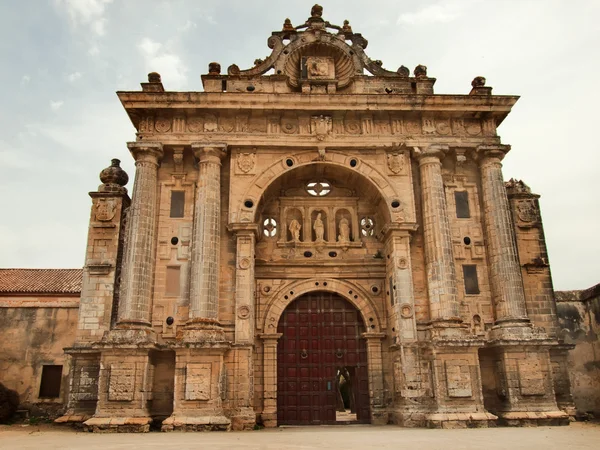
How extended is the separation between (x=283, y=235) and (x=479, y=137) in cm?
→ 750

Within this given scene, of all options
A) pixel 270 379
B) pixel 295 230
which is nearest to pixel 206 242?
pixel 295 230

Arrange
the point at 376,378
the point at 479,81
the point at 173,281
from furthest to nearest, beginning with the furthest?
the point at 479,81, the point at 376,378, the point at 173,281

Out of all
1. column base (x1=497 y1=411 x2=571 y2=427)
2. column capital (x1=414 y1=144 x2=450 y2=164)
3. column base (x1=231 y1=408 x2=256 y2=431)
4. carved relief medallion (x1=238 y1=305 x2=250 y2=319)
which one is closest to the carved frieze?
carved relief medallion (x1=238 y1=305 x2=250 y2=319)

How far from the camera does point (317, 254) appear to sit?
18.3 metres

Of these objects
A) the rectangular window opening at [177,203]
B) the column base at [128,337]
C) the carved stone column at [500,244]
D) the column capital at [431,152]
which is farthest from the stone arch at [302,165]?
the column base at [128,337]

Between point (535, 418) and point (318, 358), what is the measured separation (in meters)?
6.60

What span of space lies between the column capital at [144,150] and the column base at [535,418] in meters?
13.4

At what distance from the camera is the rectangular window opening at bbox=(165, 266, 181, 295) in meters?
16.7

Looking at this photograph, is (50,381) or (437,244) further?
(50,381)

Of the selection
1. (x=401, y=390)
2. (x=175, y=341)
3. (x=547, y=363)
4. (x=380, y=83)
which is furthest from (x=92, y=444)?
(x=380, y=83)

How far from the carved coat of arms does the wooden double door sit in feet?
15.5

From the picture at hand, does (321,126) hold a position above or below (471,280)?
above

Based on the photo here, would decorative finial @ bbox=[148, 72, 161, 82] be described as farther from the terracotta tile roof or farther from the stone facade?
the terracotta tile roof

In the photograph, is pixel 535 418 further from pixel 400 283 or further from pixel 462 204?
pixel 462 204
